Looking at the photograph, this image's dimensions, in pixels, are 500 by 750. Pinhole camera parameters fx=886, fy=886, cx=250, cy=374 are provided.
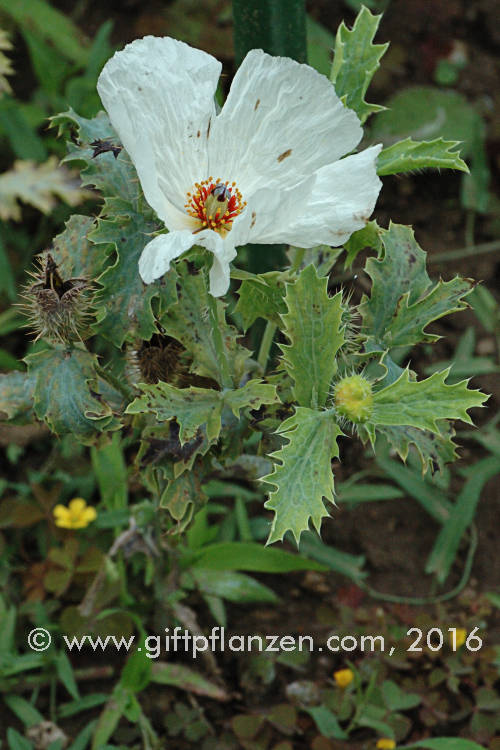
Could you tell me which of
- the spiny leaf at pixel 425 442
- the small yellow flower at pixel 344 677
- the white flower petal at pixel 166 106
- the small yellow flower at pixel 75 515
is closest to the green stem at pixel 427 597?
the small yellow flower at pixel 344 677

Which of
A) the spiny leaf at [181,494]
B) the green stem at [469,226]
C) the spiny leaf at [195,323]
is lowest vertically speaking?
the green stem at [469,226]

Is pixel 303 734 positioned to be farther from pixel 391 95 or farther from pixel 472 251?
pixel 391 95

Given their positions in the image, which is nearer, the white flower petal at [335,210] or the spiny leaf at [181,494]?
the white flower petal at [335,210]

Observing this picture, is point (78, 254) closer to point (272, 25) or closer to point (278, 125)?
point (278, 125)

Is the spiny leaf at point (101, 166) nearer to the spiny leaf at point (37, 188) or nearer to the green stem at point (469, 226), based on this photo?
the spiny leaf at point (37, 188)

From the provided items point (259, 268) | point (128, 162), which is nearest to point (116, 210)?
point (128, 162)

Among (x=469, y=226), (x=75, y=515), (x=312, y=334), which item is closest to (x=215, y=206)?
(x=312, y=334)
